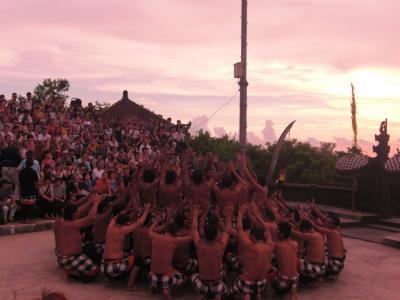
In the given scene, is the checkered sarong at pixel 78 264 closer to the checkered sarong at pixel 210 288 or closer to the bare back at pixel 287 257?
the checkered sarong at pixel 210 288

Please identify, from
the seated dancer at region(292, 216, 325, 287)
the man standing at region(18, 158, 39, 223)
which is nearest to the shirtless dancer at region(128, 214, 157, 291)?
the seated dancer at region(292, 216, 325, 287)

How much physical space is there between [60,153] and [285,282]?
10.1 metres

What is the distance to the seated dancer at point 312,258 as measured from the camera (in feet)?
26.3

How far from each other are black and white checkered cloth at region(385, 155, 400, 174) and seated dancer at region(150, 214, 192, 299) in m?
11.0

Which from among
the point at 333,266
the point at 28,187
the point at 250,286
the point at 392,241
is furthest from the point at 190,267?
the point at 392,241

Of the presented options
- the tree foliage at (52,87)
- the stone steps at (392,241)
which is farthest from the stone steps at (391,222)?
the tree foliage at (52,87)

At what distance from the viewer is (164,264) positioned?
7.23m

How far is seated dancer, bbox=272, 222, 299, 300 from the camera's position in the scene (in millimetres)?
7281

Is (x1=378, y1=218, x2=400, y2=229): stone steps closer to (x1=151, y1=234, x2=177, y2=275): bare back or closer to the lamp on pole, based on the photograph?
the lamp on pole

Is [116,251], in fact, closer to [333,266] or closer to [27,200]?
[333,266]

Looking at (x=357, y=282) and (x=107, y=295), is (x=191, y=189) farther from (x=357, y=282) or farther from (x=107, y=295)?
(x=357, y=282)

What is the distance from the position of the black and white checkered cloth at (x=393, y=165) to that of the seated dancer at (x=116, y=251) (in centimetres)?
1119

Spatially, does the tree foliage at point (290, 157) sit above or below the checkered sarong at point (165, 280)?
above

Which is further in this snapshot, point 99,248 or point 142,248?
point 99,248
